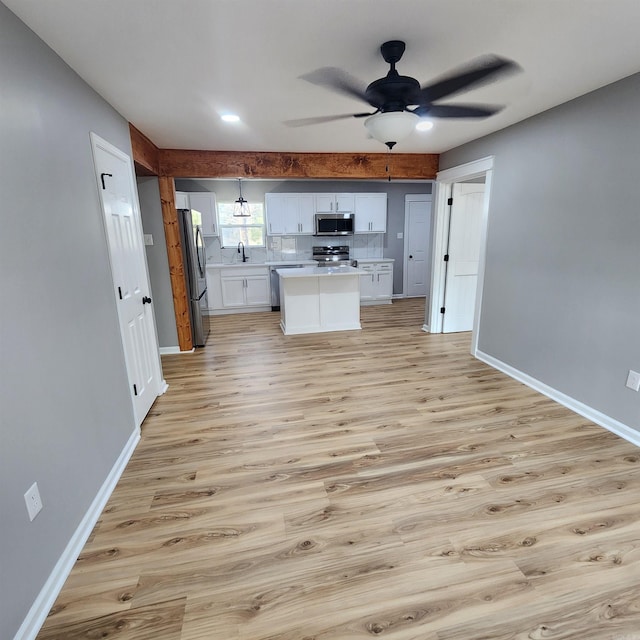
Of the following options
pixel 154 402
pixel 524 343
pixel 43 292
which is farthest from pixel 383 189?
pixel 43 292

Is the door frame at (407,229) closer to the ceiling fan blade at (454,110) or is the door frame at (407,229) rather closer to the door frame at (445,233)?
the door frame at (445,233)

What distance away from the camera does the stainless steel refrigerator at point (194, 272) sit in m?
4.25

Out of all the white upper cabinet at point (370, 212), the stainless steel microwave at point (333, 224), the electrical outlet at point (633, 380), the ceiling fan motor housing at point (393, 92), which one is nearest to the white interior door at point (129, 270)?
the ceiling fan motor housing at point (393, 92)

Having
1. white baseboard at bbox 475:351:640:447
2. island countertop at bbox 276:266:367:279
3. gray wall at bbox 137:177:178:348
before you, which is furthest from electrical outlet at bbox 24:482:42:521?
island countertop at bbox 276:266:367:279

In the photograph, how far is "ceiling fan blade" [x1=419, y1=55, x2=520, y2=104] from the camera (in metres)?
1.52

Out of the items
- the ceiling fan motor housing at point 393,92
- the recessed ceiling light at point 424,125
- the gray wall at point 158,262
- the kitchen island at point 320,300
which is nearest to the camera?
the ceiling fan motor housing at point 393,92

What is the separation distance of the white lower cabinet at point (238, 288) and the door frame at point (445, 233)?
3.08 metres

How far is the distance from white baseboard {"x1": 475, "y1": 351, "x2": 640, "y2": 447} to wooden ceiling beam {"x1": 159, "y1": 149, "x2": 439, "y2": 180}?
2575 millimetres

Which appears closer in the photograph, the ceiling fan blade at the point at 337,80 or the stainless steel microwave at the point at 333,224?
the ceiling fan blade at the point at 337,80

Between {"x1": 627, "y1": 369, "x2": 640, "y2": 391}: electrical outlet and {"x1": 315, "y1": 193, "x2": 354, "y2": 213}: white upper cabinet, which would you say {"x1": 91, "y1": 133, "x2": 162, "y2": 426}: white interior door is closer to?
{"x1": 627, "y1": 369, "x2": 640, "y2": 391}: electrical outlet

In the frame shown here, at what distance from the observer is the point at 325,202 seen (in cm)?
663

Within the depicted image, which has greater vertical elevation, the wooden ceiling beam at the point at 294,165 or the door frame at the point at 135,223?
the wooden ceiling beam at the point at 294,165

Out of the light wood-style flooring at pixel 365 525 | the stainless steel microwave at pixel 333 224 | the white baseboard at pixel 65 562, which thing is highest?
the stainless steel microwave at pixel 333 224

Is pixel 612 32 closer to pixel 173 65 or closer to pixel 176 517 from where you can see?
pixel 173 65
